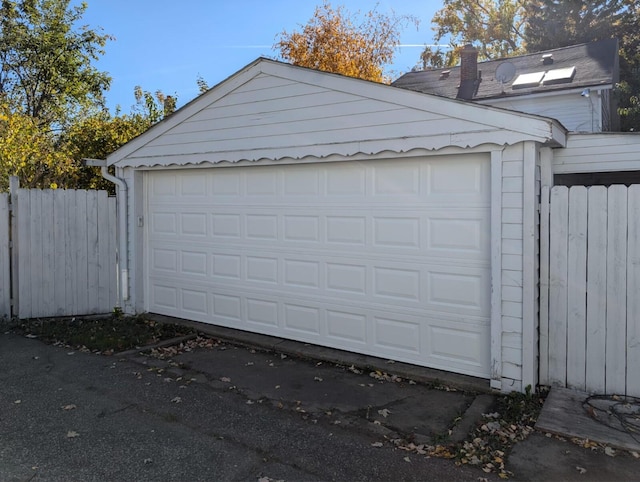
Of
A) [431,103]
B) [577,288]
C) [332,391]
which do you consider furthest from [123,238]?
[577,288]

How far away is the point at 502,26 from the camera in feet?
88.9

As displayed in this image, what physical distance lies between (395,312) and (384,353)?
462 millimetres

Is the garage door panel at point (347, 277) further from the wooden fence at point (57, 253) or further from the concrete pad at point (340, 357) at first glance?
the wooden fence at point (57, 253)

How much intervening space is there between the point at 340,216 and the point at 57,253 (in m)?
4.37

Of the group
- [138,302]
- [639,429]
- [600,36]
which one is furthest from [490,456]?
[600,36]

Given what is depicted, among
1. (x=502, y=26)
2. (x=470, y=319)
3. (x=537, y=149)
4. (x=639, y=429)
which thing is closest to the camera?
(x=639, y=429)

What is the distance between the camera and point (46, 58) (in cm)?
1833

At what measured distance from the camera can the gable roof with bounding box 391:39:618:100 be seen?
11.5m

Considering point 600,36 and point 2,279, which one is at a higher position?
point 600,36

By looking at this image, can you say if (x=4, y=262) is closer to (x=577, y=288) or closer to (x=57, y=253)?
(x=57, y=253)

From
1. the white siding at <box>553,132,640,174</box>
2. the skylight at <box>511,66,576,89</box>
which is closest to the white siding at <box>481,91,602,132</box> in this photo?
the skylight at <box>511,66,576,89</box>

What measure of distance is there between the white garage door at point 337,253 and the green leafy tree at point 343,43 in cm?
1437

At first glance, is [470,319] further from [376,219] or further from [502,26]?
[502,26]

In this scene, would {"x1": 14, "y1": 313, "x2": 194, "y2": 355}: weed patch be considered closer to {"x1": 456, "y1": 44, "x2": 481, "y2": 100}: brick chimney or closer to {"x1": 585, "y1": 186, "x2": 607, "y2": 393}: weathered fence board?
{"x1": 585, "y1": 186, "x2": 607, "y2": 393}: weathered fence board
